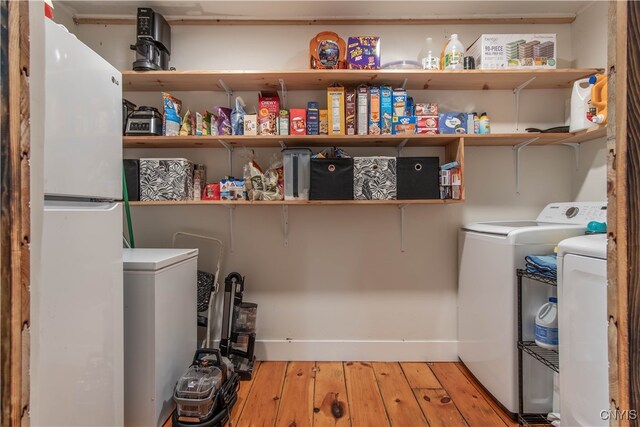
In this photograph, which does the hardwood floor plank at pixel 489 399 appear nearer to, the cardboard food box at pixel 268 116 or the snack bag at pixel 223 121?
the cardboard food box at pixel 268 116

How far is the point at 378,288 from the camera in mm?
2135

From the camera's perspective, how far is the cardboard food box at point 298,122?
1.85m

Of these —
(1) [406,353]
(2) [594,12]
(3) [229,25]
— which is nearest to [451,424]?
(1) [406,353]

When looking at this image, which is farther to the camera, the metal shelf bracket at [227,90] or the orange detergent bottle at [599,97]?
the metal shelf bracket at [227,90]

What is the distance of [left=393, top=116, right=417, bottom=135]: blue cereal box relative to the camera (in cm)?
183

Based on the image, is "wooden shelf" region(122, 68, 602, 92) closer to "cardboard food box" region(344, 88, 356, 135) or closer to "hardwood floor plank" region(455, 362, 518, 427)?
"cardboard food box" region(344, 88, 356, 135)

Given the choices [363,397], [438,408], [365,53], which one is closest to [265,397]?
[363,397]

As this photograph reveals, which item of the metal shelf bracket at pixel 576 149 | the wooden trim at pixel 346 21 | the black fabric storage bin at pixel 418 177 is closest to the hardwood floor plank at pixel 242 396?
the black fabric storage bin at pixel 418 177

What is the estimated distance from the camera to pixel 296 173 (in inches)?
72.6

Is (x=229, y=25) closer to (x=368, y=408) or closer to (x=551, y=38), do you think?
(x=551, y=38)

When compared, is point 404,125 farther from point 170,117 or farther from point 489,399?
point 489,399

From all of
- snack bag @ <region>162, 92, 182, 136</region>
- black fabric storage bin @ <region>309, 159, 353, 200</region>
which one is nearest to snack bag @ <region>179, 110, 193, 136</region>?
snack bag @ <region>162, 92, 182, 136</region>

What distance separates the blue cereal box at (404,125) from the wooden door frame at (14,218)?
1675mm

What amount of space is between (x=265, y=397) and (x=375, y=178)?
56.1 inches
